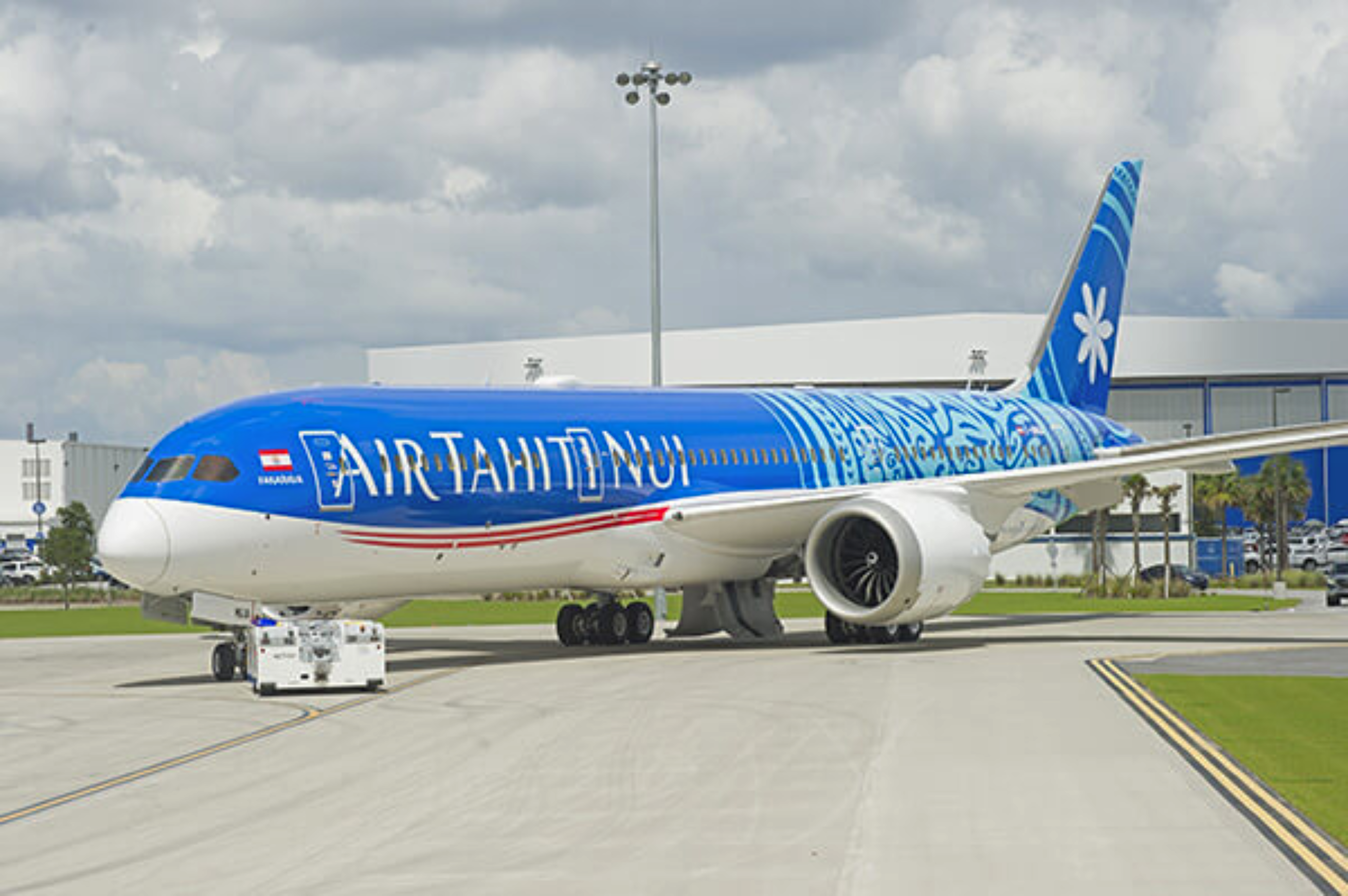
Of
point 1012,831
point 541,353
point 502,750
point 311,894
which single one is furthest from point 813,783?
point 541,353

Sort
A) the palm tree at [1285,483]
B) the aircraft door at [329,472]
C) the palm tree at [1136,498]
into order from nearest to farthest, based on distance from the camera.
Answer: the aircraft door at [329,472] < the palm tree at [1136,498] < the palm tree at [1285,483]

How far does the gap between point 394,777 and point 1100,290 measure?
1204 inches

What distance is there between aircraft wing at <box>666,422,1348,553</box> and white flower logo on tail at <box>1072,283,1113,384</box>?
8941mm

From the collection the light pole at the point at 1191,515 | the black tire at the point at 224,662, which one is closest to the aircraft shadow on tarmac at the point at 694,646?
the black tire at the point at 224,662

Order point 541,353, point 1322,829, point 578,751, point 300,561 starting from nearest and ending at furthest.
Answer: point 1322,829
point 578,751
point 300,561
point 541,353

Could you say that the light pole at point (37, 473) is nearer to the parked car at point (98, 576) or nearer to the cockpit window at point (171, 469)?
the parked car at point (98, 576)

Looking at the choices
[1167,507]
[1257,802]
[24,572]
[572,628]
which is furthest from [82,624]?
[24,572]

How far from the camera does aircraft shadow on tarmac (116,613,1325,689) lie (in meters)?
30.5

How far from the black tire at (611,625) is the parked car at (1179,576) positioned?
38.0 meters

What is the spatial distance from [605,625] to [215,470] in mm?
10346

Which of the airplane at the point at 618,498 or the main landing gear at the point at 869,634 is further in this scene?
the main landing gear at the point at 869,634

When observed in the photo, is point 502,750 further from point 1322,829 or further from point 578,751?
point 1322,829

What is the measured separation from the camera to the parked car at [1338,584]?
55844 millimetres

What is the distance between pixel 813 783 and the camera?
15.3m
